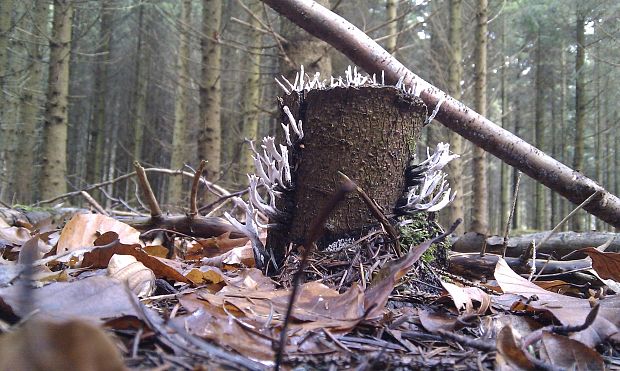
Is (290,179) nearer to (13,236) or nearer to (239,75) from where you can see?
(13,236)

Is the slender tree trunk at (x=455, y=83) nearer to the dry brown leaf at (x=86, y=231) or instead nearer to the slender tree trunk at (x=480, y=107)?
the slender tree trunk at (x=480, y=107)

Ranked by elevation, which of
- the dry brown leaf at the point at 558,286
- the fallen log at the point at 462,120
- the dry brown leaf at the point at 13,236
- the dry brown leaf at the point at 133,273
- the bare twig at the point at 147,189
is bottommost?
the dry brown leaf at the point at 558,286

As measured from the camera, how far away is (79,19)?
64.8ft

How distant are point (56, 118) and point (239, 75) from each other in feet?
31.2

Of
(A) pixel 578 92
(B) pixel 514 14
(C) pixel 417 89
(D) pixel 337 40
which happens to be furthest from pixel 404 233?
(B) pixel 514 14

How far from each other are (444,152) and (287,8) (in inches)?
44.1

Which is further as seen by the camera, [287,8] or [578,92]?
[578,92]

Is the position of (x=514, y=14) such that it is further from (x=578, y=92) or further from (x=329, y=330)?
(x=329, y=330)

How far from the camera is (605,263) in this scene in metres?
2.04

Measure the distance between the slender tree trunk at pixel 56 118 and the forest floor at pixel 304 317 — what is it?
8.96 metres

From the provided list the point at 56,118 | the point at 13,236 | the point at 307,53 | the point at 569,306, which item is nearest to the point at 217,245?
the point at 13,236

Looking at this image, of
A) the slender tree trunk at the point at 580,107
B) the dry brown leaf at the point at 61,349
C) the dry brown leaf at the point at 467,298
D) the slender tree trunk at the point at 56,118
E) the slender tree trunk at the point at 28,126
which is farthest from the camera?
the slender tree trunk at the point at 580,107

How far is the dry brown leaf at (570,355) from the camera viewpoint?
1.19 meters

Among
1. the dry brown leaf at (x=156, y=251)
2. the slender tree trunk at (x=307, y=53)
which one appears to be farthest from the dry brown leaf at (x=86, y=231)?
the slender tree trunk at (x=307, y=53)
